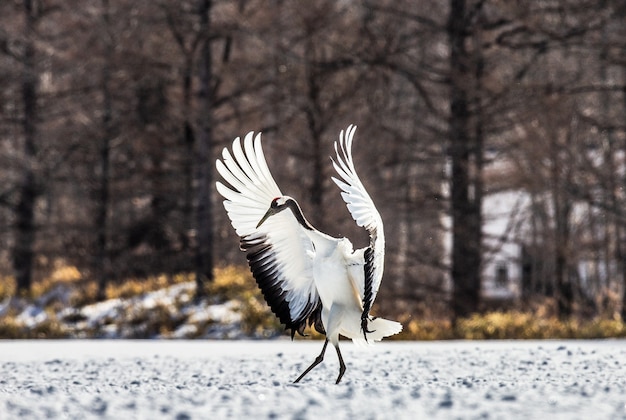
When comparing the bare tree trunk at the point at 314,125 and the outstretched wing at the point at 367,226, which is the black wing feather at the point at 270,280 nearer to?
the outstretched wing at the point at 367,226

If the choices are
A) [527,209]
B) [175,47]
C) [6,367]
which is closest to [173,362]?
[6,367]

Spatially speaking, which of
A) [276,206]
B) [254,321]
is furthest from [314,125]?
[276,206]

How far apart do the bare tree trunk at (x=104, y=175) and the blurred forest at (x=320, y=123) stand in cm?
5

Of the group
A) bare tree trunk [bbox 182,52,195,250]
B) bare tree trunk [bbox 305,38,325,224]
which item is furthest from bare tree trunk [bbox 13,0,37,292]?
bare tree trunk [bbox 305,38,325,224]

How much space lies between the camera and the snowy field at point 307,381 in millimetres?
5941

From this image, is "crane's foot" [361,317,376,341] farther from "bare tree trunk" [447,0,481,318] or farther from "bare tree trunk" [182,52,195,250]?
"bare tree trunk" [182,52,195,250]

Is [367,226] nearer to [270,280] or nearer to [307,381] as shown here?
[270,280]

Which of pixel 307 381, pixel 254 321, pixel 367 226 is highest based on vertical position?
pixel 367 226

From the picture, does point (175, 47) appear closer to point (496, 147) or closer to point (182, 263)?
point (182, 263)

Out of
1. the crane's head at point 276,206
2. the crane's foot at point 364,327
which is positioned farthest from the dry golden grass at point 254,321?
the crane's head at point 276,206

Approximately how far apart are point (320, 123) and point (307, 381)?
412 inches

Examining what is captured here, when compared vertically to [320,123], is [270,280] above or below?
below

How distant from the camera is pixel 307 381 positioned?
26.4 feet

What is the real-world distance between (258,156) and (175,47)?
16.3 metres
